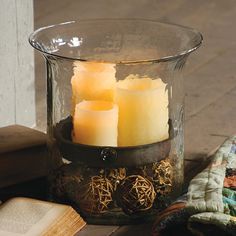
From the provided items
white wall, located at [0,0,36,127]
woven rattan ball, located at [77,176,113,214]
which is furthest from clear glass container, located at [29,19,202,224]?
white wall, located at [0,0,36,127]

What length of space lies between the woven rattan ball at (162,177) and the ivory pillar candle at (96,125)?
0.27 feet

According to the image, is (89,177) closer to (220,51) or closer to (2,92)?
(2,92)

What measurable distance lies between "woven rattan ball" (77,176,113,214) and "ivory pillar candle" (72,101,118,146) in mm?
58

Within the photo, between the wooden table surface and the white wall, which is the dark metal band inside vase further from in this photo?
the white wall

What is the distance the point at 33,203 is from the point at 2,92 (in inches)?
18.0

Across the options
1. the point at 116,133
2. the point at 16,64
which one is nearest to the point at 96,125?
the point at 116,133

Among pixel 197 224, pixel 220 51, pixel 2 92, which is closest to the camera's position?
pixel 197 224

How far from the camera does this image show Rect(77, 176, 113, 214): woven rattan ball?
1.25m

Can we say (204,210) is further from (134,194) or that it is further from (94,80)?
(94,80)

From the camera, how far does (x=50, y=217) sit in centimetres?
121

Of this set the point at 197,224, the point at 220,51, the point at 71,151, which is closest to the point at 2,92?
the point at 71,151

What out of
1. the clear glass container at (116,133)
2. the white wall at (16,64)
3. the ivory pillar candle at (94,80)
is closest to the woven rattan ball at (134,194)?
the clear glass container at (116,133)

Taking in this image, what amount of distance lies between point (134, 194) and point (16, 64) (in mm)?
541

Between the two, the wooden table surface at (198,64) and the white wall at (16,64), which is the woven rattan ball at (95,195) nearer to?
the wooden table surface at (198,64)
